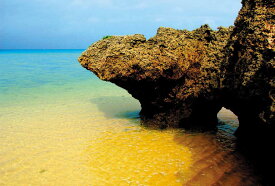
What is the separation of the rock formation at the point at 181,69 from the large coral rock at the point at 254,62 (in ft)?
0.09

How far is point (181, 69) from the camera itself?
597 cm

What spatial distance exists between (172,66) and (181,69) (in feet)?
0.89

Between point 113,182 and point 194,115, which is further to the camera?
point 194,115

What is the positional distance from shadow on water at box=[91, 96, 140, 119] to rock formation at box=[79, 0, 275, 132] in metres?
1.68

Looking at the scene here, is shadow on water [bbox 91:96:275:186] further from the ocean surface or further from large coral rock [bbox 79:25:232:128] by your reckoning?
large coral rock [bbox 79:25:232:128]

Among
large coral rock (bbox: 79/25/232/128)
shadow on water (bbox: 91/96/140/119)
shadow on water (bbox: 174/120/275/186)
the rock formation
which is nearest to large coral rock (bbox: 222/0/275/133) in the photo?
the rock formation

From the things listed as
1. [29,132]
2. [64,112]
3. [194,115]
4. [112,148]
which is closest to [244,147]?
[194,115]

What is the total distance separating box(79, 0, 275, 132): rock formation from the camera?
495 cm

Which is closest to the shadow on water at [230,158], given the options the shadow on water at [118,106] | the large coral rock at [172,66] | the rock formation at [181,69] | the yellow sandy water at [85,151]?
the yellow sandy water at [85,151]

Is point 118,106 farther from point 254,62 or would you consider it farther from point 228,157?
point 254,62

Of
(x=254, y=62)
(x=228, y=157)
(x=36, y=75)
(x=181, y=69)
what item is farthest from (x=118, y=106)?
(x=36, y=75)

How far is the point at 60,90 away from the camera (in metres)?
14.0

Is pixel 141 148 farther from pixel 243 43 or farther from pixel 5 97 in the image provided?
pixel 5 97

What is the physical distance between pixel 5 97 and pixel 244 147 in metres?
11.1
